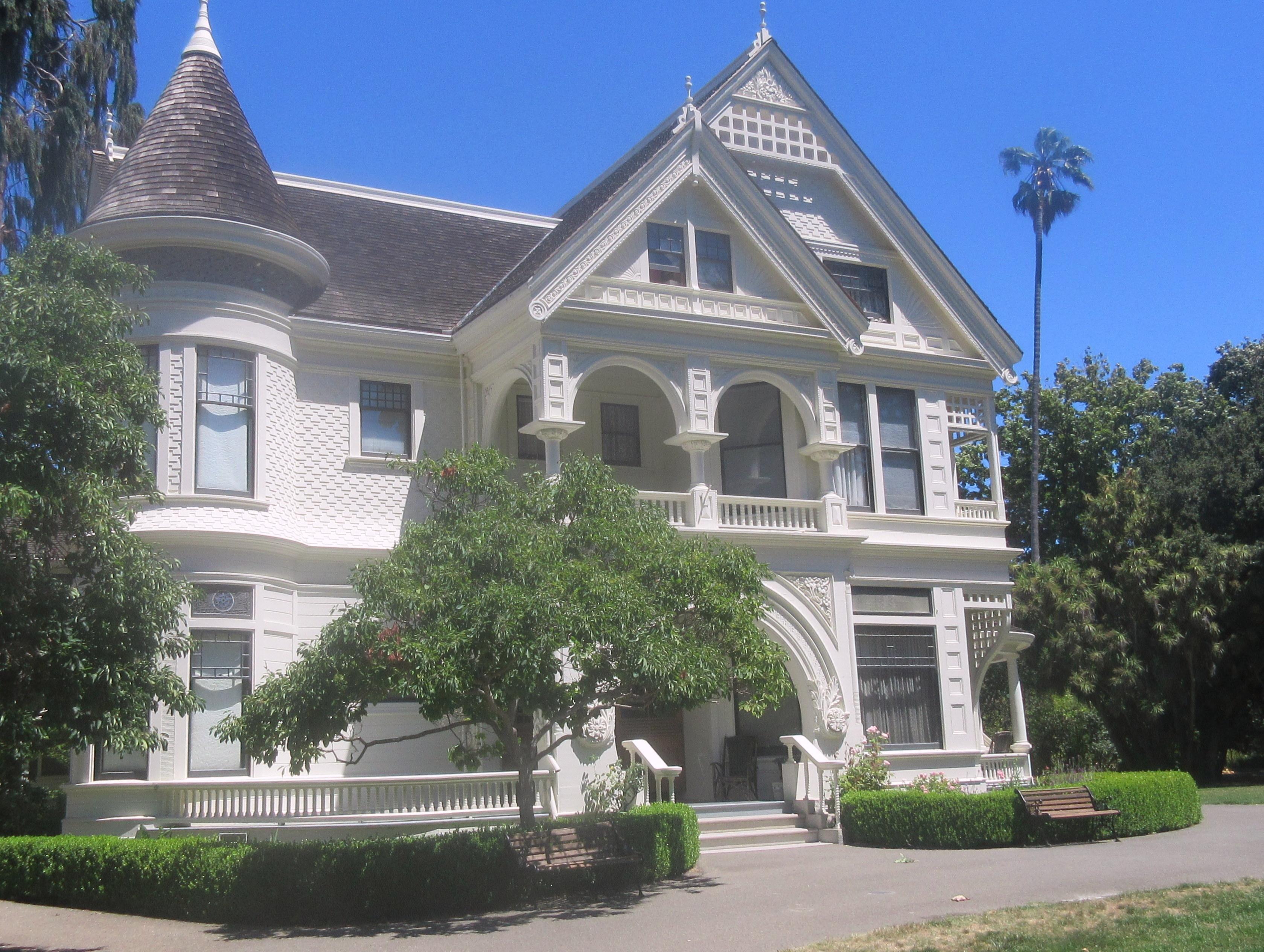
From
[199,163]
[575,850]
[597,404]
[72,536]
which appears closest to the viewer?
[72,536]

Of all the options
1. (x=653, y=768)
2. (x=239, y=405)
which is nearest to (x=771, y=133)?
(x=239, y=405)

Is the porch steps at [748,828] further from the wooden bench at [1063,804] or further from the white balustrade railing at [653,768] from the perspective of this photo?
the wooden bench at [1063,804]

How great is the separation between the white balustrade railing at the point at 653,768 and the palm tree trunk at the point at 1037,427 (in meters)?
Answer: 26.9

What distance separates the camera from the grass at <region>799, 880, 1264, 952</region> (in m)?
11.2

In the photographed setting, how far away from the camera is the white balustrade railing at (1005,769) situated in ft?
78.2

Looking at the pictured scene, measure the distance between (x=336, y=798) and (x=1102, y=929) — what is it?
34.9 feet

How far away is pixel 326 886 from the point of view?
14367 mm

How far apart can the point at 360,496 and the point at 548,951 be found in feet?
35.3

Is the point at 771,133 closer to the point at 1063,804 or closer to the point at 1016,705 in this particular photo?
the point at 1016,705

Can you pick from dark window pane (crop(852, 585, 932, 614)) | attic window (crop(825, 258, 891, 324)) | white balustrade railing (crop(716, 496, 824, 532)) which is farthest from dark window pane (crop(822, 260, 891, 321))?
dark window pane (crop(852, 585, 932, 614))

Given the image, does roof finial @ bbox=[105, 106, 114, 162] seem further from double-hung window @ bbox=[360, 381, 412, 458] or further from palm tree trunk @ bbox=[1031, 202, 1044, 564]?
palm tree trunk @ bbox=[1031, 202, 1044, 564]

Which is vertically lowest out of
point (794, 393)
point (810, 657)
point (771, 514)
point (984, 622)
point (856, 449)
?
point (810, 657)

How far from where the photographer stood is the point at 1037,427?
48.7 meters

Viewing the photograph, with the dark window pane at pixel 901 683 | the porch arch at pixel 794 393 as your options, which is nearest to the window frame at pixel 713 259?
the porch arch at pixel 794 393
